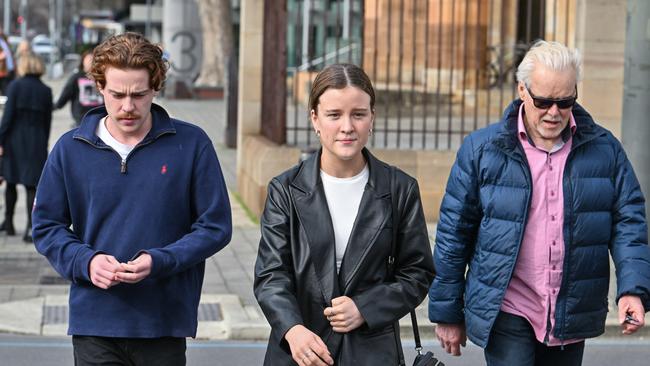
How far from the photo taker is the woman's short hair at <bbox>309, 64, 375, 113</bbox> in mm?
4332

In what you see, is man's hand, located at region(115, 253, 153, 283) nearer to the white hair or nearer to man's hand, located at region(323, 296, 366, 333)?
man's hand, located at region(323, 296, 366, 333)

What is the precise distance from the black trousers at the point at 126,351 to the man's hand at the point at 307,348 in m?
0.68

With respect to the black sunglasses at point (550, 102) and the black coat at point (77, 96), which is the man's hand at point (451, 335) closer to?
the black sunglasses at point (550, 102)

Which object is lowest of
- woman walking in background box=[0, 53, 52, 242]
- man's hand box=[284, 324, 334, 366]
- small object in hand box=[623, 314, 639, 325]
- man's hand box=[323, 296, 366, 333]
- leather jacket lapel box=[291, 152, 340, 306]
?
woman walking in background box=[0, 53, 52, 242]

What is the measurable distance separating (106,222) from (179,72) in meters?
39.7

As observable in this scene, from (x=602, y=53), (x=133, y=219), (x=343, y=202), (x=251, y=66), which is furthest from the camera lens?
(x=251, y=66)

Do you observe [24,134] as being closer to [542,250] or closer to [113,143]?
[113,143]

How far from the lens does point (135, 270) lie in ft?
14.9

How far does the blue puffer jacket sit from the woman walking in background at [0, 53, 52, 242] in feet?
28.2

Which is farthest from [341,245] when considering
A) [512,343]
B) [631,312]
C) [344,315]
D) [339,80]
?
[631,312]

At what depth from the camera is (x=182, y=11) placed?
45.4 meters

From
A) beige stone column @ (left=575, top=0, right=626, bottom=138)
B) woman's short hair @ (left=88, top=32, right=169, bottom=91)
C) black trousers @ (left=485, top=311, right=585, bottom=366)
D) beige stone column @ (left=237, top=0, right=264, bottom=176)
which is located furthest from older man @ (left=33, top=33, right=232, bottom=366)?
beige stone column @ (left=237, top=0, right=264, bottom=176)

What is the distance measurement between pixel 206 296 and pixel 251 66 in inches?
243

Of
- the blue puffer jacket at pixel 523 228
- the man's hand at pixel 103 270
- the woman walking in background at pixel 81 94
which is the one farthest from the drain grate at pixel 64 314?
the woman walking in background at pixel 81 94
